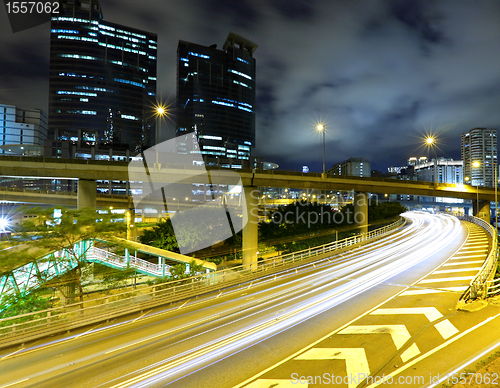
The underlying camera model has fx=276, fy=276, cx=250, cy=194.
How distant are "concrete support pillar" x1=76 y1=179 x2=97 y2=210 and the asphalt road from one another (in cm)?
2301

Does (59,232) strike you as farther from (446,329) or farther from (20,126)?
(20,126)

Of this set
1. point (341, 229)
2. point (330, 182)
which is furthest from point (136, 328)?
point (341, 229)

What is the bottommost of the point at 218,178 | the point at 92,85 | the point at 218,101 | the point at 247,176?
the point at 218,178

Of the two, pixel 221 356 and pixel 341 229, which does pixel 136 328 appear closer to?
pixel 221 356

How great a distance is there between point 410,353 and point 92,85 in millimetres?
163979

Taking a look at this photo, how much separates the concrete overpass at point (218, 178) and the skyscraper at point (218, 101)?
400ft

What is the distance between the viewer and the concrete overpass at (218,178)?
98.8 ft

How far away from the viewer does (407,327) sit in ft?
34.2

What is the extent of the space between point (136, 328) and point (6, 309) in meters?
6.40

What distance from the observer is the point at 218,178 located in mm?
35156

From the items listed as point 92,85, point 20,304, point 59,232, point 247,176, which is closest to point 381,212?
point 247,176

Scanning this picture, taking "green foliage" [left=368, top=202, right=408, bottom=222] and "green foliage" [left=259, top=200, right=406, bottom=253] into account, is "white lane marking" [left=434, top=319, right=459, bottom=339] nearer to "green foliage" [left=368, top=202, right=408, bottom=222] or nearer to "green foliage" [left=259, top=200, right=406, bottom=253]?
"green foliage" [left=259, top=200, right=406, bottom=253]

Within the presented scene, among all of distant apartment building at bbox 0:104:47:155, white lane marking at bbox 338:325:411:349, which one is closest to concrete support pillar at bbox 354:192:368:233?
white lane marking at bbox 338:325:411:349

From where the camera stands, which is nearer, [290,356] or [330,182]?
[290,356]
